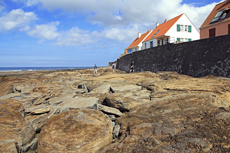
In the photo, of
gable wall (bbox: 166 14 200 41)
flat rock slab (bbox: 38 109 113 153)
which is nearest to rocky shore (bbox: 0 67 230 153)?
flat rock slab (bbox: 38 109 113 153)

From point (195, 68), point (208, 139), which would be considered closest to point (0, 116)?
point (208, 139)

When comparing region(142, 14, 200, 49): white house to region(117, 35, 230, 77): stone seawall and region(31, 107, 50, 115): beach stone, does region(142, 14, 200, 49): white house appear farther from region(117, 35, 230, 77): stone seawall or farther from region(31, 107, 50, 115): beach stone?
region(31, 107, 50, 115): beach stone

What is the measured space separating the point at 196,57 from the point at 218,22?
1053 cm

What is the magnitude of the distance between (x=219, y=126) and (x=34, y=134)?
4.02 meters

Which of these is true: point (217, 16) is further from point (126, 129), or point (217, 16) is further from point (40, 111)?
point (40, 111)

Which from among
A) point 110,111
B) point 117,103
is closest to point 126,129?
point 110,111

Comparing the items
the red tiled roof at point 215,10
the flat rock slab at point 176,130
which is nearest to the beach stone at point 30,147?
the flat rock slab at point 176,130

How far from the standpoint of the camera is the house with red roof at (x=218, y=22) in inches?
707

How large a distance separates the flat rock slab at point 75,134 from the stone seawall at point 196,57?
910 centimetres

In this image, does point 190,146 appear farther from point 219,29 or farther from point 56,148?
point 219,29

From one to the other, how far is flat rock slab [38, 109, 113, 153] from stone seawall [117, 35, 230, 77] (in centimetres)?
910

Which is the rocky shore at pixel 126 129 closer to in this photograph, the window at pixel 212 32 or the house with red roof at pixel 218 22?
the house with red roof at pixel 218 22

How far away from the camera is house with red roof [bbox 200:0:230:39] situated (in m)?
18.0

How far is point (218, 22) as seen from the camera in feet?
61.2
